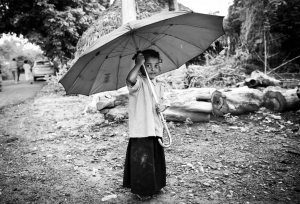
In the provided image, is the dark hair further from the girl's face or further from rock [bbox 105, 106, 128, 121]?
rock [bbox 105, 106, 128, 121]

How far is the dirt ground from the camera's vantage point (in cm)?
262

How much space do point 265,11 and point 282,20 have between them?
2249 mm

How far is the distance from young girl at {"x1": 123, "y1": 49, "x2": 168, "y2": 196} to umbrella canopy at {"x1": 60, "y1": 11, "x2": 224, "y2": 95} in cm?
22

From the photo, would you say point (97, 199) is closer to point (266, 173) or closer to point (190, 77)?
point (266, 173)

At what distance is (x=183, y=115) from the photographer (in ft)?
15.8

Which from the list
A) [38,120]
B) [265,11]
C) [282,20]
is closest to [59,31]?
[38,120]

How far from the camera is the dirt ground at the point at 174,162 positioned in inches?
103

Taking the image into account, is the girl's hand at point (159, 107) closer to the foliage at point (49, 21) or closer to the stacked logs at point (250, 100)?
the stacked logs at point (250, 100)

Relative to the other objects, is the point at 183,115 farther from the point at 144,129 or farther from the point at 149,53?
the point at 149,53

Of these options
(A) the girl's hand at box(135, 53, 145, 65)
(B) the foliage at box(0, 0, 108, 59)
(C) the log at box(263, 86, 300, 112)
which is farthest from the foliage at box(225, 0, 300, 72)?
(B) the foliage at box(0, 0, 108, 59)

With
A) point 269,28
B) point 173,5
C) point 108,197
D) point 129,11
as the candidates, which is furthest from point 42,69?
point 108,197

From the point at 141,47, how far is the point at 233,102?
3.55m

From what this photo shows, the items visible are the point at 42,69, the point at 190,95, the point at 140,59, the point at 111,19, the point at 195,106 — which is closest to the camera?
the point at 140,59

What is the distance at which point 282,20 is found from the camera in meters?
10.4
